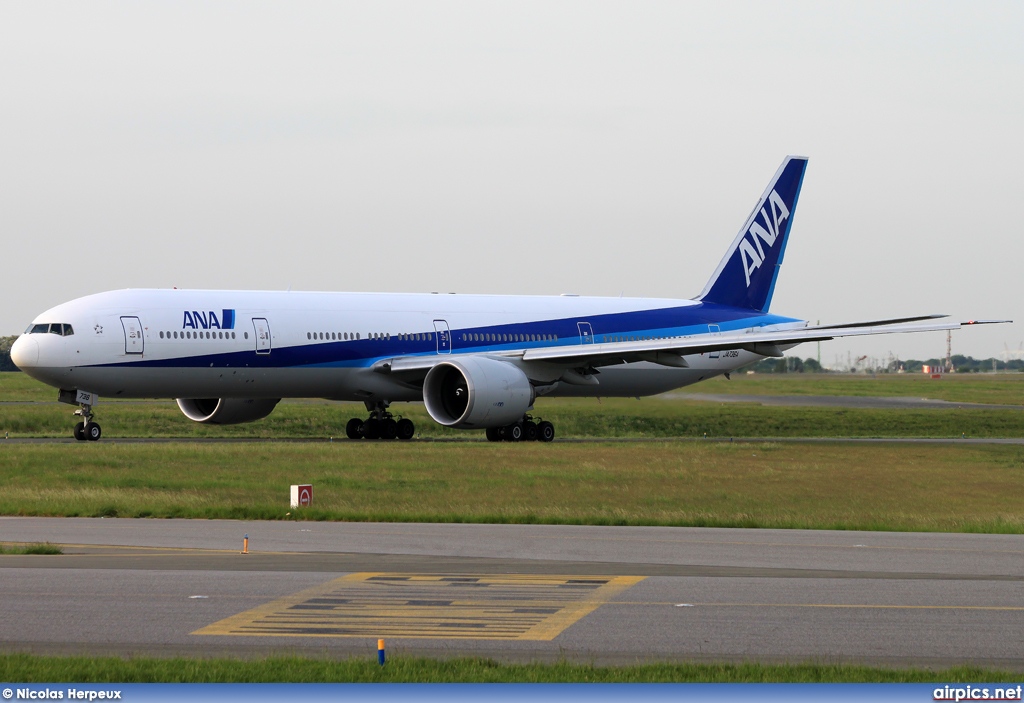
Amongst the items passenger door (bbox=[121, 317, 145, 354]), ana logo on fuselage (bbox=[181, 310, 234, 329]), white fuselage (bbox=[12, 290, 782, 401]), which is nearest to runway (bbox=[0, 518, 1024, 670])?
passenger door (bbox=[121, 317, 145, 354])

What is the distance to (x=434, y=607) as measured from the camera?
12609mm

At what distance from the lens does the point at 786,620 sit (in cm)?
1192

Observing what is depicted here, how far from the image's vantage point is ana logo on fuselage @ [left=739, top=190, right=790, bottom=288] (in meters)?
46.1

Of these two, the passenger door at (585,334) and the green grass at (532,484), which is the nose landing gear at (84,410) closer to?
the green grass at (532,484)

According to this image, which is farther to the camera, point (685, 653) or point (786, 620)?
point (786, 620)

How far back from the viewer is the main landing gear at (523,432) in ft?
125

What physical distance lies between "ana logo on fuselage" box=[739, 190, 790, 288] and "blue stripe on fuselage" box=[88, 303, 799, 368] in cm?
166

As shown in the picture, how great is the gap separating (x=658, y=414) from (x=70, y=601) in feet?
104

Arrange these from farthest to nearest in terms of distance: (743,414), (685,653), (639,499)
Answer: (743,414) < (639,499) < (685,653)

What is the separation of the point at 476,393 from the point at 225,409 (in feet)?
28.2

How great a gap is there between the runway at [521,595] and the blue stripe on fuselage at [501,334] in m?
15.9

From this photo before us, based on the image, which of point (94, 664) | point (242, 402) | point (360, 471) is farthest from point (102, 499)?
point (242, 402)

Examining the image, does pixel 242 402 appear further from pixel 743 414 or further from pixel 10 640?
pixel 10 640

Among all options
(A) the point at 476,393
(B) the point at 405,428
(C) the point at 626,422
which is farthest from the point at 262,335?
(C) the point at 626,422
